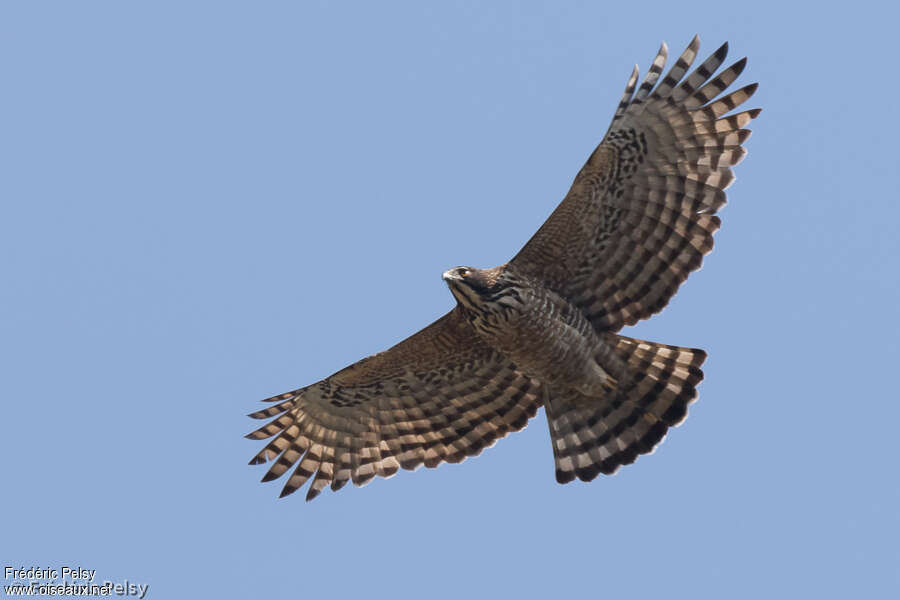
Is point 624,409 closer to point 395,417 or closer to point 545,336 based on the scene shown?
point 545,336

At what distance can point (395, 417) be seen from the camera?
15.5 meters

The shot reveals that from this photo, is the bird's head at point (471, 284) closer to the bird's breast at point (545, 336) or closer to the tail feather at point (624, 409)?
the bird's breast at point (545, 336)

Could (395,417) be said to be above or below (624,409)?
above

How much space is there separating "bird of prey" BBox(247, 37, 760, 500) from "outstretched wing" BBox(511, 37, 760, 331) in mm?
13

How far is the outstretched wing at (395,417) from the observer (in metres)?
15.3

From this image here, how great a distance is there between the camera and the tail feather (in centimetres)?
1478

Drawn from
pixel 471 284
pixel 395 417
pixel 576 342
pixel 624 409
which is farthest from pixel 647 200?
pixel 395 417

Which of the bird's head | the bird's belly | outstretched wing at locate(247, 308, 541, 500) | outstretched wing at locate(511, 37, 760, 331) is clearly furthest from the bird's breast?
outstretched wing at locate(247, 308, 541, 500)

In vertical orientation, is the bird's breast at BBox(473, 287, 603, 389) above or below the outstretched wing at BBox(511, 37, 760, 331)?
below

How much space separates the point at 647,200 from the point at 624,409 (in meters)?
2.06

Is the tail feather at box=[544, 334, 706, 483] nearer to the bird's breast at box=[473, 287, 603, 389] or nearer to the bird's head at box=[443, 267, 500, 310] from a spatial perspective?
the bird's breast at box=[473, 287, 603, 389]

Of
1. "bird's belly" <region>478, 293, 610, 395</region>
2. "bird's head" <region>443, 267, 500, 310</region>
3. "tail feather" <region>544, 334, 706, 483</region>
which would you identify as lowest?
"tail feather" <region>544, 334, 706, 483</region>

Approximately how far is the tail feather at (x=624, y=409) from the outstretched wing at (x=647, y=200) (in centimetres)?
42

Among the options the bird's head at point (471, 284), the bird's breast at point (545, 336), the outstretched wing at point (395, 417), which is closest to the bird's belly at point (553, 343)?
the bird's breast at point (545, 336)
